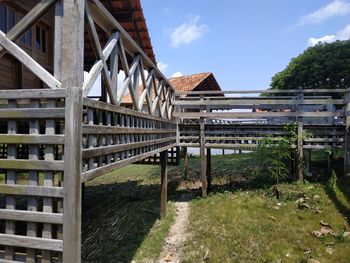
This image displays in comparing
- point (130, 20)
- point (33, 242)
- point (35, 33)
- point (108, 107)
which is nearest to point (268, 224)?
point (108, 107)

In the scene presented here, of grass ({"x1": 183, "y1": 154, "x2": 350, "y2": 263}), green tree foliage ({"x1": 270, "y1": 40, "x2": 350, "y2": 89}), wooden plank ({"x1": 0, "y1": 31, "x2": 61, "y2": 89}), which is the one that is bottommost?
grass ({"x1": 183, "y1": 154, "x2": 350, "y2": 263})

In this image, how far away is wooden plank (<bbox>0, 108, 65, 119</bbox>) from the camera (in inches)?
138

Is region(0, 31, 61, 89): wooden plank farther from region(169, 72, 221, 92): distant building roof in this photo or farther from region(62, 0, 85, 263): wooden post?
region(169, 72, 221, 92): distant building roof

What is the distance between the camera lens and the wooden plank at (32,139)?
351 centimetres

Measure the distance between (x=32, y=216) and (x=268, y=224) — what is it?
21.8ft

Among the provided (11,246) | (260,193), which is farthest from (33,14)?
(260,193)

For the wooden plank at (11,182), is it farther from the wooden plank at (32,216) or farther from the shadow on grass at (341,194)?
the shadow on grass at (341,194)

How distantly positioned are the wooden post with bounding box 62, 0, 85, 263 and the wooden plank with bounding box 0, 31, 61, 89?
0.40 ft

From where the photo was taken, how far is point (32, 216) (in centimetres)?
359

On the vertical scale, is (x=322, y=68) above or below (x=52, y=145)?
above

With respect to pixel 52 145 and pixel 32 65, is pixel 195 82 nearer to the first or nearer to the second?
pixel 32 65

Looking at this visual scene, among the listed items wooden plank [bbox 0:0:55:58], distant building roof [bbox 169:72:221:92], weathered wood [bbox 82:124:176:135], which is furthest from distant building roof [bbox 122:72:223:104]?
wooden plank [bbox 0:0:55:58]

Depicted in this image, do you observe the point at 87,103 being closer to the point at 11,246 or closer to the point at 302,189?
the point at 11,246

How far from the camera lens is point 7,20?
8008mm
